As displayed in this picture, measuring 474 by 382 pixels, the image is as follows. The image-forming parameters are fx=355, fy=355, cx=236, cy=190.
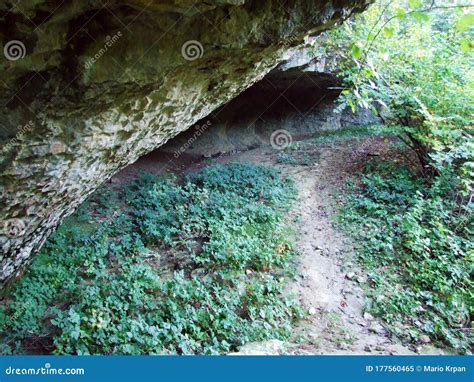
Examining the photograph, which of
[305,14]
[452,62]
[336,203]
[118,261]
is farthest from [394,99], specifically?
[118,261]

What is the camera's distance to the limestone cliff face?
2.72 metres

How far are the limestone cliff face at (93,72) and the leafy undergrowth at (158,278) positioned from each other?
0.78m

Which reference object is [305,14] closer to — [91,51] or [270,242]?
[91,51]

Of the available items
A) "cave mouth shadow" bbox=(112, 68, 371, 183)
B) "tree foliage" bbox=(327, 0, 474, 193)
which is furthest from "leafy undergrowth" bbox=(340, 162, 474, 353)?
"cave mouth shadow" bbox=(112, 68, 371, 183)

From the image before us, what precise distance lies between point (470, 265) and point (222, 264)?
3.94 metres

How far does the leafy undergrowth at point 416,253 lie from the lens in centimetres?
484

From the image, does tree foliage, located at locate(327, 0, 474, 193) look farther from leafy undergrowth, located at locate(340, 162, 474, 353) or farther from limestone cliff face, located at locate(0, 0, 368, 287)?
limestone cliff face, located at locate(0, 0, 368, 287)

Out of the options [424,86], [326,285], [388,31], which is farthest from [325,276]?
[424,86]

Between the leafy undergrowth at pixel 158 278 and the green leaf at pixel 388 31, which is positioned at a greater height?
the green leaf at pixel 388 31

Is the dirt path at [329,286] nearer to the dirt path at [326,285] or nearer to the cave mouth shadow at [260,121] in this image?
the dirt path at [326,285]

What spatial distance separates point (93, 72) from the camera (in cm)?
305

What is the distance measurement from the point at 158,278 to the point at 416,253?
4193 mm

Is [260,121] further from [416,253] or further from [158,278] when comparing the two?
[158,278]

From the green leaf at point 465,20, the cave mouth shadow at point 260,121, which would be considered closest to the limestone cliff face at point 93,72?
the green leaf at point 465,20
